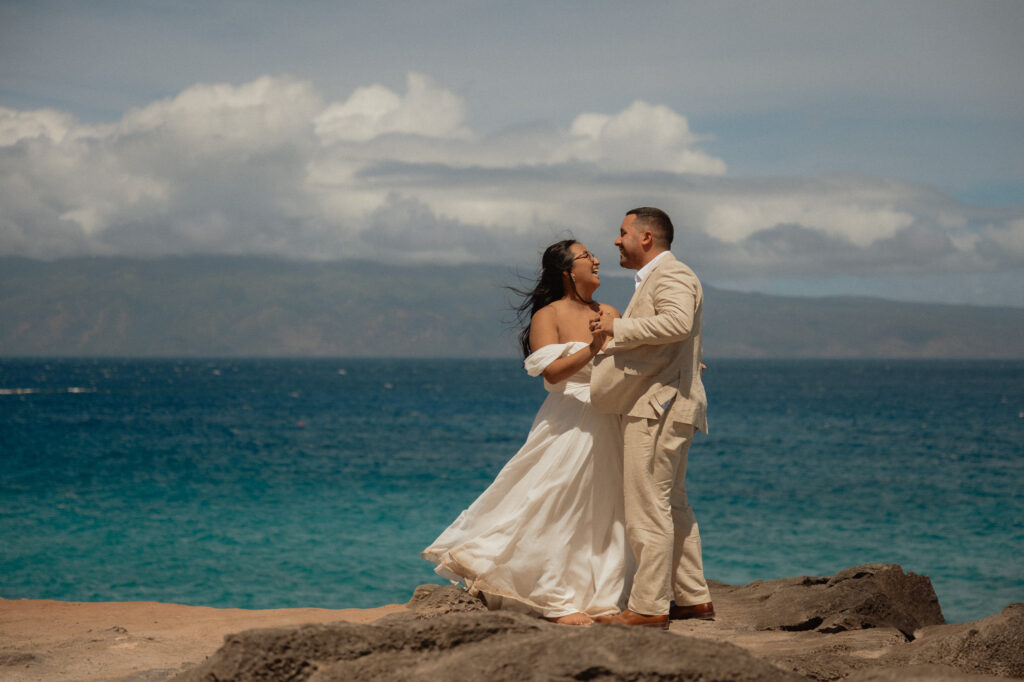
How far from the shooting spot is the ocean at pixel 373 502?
13.9 metres

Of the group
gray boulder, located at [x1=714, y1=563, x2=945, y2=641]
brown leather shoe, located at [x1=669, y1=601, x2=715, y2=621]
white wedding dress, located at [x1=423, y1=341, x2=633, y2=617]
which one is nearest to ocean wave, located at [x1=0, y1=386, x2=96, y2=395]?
white wedding dress, located at [x1=423, y1=341, x2=633, y2=617]

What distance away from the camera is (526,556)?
211 inches

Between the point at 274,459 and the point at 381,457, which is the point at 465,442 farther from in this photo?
the point at 274,459

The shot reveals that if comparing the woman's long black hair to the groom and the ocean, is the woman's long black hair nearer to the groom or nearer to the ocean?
the groom

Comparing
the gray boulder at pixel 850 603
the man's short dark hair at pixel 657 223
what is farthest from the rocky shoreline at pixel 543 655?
the man's short dark hair at pixel 657 223

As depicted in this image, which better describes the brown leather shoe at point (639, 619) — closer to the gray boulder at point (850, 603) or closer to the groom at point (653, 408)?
the groom at point (653, 408)

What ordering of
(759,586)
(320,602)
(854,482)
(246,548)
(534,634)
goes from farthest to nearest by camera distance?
(854,482) < (246,548) < (320,602) < (759,586) < (534,634)

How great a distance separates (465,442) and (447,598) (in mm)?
33882

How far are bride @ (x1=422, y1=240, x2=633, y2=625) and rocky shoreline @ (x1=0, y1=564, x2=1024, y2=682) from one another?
1.07ft

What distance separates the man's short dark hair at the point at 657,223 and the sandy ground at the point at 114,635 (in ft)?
9.94

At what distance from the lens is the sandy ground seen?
5730mm

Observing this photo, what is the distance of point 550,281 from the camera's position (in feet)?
18.8

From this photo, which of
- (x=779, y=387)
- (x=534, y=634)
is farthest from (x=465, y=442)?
(x=779, y=387)

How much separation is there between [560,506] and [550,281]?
147cm
